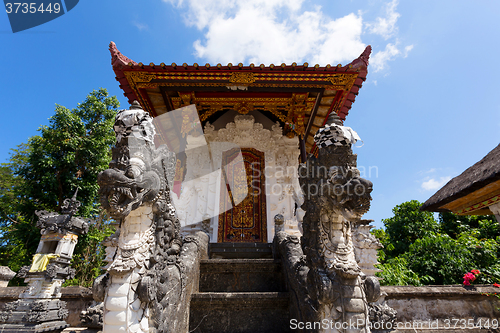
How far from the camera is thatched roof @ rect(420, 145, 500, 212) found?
406 centimetres

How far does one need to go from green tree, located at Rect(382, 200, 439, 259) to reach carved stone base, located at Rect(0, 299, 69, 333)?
14.2 metres

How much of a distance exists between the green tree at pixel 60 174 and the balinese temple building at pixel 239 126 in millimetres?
6354

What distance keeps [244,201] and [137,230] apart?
15.4 feet

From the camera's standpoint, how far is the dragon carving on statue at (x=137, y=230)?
199cm

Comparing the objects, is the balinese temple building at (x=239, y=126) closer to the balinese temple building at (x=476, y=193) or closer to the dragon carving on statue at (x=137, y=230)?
the balinese temple building at (x=476, y=193)

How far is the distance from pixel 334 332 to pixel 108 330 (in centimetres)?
184

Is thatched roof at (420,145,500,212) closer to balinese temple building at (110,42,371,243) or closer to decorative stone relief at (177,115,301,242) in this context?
balinese temple building at (110,42,371,243)

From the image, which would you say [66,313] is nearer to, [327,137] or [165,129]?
[165,129]

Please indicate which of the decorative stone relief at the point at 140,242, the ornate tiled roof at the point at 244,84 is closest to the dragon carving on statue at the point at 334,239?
the decorative stone relief at the point at 140,242

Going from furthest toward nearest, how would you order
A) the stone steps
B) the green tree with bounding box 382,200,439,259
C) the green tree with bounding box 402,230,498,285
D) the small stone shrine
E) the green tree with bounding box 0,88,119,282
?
1. the green tree with bounding box 382,200,439,259
2. the green tree with bounding box 0,88,119,282
3. the green tree with bounding box 402,230,498,285
4. the small stone shrine
5. the stone steps

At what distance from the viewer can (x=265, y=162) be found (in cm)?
713

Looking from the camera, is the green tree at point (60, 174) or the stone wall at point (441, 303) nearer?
the stone wall at point (441, 303)

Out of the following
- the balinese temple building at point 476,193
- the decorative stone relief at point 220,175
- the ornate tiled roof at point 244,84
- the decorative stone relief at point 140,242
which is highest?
the ornate tiled roof at point 244,84

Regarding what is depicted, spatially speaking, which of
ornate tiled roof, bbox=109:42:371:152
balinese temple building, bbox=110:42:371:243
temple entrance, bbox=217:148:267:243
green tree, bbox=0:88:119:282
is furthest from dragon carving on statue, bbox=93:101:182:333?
green tree, bbox=0:88:119:282
